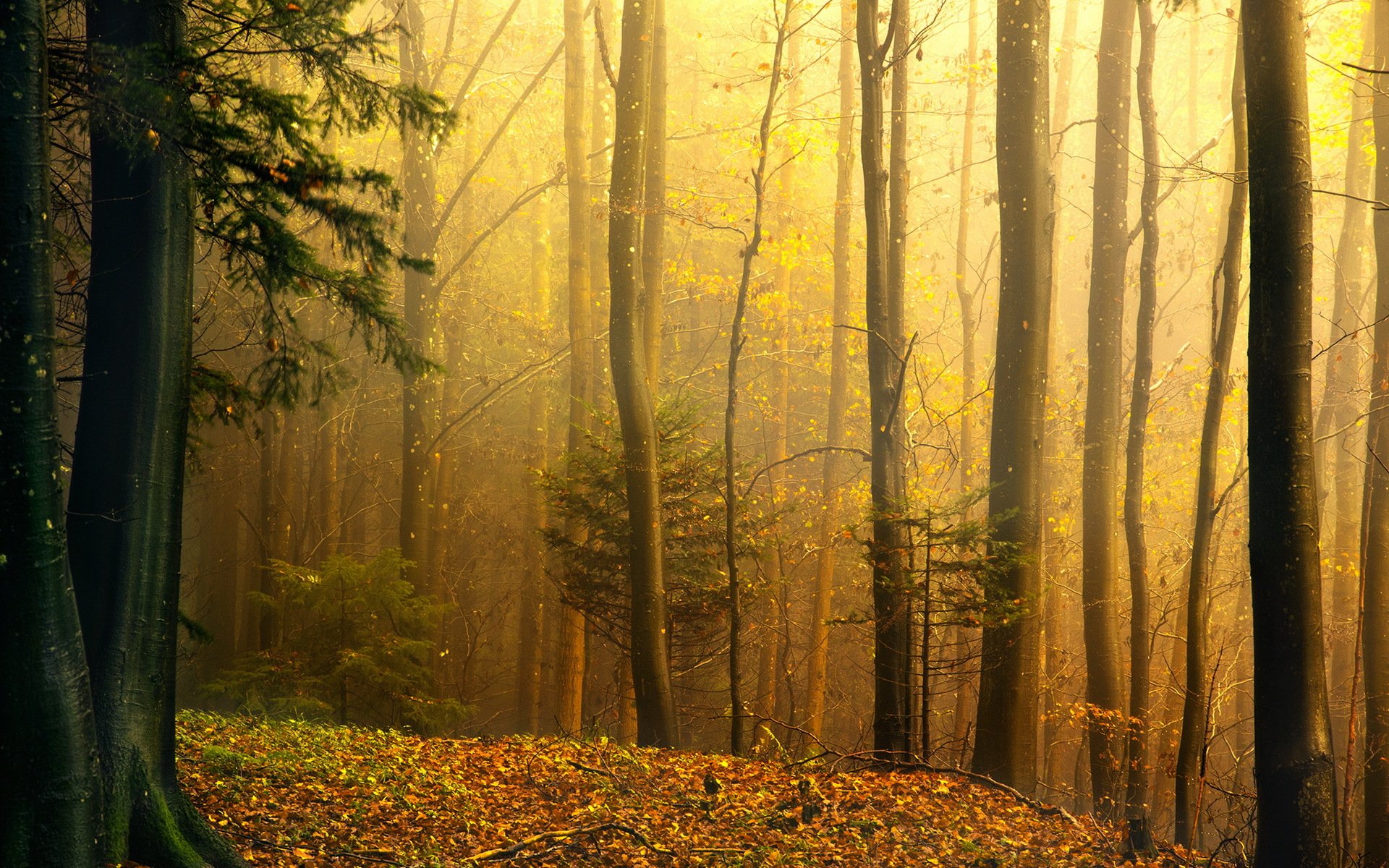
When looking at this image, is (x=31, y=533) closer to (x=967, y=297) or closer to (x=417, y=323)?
(x=417, y=323)

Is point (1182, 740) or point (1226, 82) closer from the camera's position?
point (1182, 740)

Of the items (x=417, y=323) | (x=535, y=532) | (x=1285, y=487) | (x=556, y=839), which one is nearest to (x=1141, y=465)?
(x=1285, y=487)

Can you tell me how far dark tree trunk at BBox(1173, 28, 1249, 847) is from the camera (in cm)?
880

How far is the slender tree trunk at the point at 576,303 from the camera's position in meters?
14.7

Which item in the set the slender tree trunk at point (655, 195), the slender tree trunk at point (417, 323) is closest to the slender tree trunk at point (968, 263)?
the slender tree trunk at point (655, 195)

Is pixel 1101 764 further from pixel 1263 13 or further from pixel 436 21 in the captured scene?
pixel 436 21

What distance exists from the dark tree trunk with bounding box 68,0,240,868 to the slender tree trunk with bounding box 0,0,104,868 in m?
0.71

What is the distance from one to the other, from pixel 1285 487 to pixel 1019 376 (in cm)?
388

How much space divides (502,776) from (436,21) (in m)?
27.7

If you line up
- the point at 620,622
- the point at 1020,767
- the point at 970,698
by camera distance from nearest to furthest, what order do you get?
the point at 1020,767 < the point at 620,622 < the point at 970,698

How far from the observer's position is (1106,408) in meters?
11.8

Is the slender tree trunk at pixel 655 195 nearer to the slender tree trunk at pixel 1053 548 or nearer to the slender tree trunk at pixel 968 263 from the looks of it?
the slender tree trunk at pixel 1053 548

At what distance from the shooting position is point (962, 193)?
2006cm

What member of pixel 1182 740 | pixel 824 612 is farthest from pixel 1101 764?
pixel 824 612
